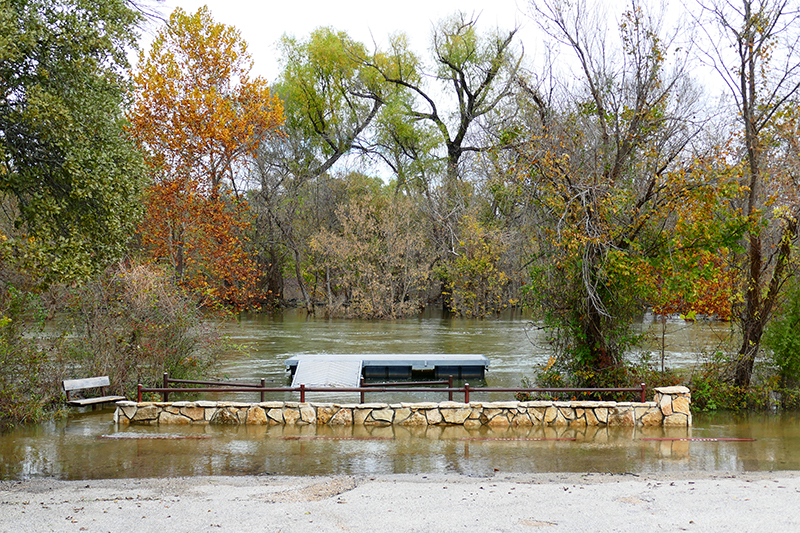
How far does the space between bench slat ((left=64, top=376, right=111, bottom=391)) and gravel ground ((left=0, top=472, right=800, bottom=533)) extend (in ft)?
12.9

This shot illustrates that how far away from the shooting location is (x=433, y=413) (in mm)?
11250

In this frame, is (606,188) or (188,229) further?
(188,229)

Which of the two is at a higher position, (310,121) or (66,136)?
(310,121)

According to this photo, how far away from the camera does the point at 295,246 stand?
40625 millimetres

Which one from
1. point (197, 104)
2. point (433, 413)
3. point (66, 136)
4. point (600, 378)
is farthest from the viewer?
point (197, 104)

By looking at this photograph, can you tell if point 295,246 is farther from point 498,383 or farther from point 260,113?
point 498,383

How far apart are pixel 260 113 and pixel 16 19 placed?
571 inches

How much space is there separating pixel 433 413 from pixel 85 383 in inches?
246

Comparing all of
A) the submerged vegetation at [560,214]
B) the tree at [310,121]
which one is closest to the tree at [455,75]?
the tree at [310,121]

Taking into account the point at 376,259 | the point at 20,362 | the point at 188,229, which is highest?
the point at 188,229

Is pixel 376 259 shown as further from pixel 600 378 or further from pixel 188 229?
pixel 600 378

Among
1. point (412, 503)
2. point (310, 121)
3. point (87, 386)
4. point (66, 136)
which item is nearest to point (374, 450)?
point (412, 503)

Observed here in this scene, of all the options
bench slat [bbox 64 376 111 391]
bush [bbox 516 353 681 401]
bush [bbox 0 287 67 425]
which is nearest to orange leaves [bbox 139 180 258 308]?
bench slat [bbox 64 376 111 391]

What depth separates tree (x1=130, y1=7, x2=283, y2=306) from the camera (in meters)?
22.4
